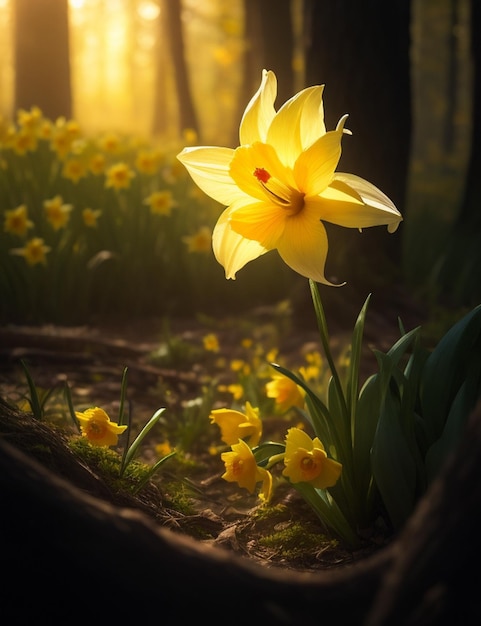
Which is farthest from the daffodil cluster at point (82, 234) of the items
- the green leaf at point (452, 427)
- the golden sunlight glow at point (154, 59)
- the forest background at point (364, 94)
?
the golden sunlight glow at point (154, 59)

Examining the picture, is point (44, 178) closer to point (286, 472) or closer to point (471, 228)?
point (471, 228)

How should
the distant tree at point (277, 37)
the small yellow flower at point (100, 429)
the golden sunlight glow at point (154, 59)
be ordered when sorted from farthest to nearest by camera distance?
the golden sunlight glow at point (154, 59) → the distant tree at point (277, 37) → the small yellow flower at point (100, 429)

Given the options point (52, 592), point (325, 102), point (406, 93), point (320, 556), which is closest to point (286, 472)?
point (320, 556)

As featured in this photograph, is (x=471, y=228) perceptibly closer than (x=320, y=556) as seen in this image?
No

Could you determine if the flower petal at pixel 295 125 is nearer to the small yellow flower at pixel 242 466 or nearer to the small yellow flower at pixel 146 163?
the small yellow flower at pixel 242 466

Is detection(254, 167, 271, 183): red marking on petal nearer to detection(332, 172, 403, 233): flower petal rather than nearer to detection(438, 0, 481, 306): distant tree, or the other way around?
detection(332, 172, 403, 233): flower petal

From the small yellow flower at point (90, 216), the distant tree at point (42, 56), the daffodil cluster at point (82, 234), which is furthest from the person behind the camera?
the distant tree at point (42, 56)
